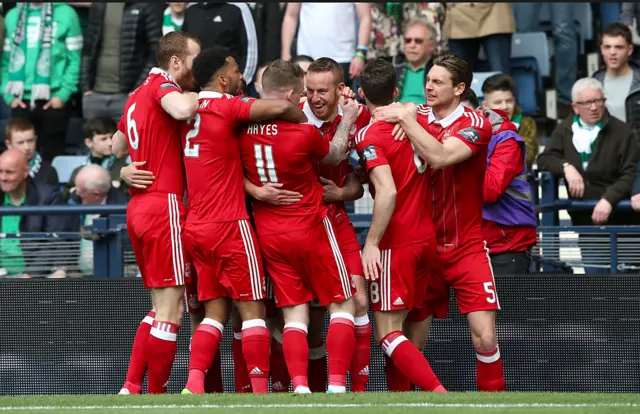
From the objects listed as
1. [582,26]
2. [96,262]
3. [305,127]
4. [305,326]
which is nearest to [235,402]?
[305,326]

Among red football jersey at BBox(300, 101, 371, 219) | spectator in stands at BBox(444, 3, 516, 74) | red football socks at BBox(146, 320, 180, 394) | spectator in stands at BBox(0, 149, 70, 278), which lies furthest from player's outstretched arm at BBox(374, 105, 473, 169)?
spectator in stands at BBox(444, 3, 516, 74)

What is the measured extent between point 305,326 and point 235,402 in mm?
684

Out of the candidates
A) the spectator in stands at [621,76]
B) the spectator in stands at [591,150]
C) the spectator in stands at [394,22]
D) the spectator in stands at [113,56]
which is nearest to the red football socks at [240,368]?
the spectator in stands at [591,150]

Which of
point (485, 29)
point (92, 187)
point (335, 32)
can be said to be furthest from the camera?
point (485, 29)

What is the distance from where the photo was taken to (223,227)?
6.22 meters

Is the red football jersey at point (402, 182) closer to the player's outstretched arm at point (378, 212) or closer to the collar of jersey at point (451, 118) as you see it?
the player's outstretched arm at point (378, 212)

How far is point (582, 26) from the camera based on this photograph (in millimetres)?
12508

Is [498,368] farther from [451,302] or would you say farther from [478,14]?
[478,14]

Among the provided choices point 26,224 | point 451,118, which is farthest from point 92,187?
point 451,118

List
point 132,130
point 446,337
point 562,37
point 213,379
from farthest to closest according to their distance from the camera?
point 562,37 < point 446,337 < point 213,379 < point 132,130

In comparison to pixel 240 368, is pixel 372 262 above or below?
above

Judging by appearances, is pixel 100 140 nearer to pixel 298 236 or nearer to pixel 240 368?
pixel 240 368

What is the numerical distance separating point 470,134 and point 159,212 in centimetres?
171

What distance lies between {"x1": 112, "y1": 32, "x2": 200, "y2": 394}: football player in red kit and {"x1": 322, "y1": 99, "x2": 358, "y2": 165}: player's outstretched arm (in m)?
0.78
